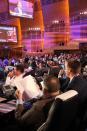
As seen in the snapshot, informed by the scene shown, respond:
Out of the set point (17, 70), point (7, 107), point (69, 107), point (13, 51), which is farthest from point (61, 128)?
point (13, 51)

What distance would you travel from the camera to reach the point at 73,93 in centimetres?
232

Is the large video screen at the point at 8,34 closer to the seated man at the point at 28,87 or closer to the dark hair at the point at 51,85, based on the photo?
the seated man at the point at 28,87

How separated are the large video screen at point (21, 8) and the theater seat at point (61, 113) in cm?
2392

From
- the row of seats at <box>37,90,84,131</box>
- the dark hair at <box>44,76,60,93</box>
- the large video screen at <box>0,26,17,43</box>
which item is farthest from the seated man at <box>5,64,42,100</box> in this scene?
the large video screen at <box>0,26,17,43</box>

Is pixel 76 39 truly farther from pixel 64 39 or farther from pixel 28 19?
pixel 28 19

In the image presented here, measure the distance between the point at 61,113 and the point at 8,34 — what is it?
925 inches

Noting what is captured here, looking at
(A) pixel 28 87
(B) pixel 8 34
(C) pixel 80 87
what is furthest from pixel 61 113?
(B) pixel 8 34

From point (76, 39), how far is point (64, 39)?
1359mm

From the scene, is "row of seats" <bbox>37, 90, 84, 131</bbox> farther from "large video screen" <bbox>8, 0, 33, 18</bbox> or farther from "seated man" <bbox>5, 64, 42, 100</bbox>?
"large video screen" <bbox>8, 0, 33, 18</bbox>

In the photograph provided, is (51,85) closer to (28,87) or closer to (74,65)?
(28,87)

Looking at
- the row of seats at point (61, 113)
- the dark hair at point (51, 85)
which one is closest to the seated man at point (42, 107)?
the dark hair at point (51, 85)

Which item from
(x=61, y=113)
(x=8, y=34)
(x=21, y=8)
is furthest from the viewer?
(x=21, y=8)

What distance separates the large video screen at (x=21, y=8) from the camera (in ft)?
83.7

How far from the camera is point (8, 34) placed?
2508 cm
